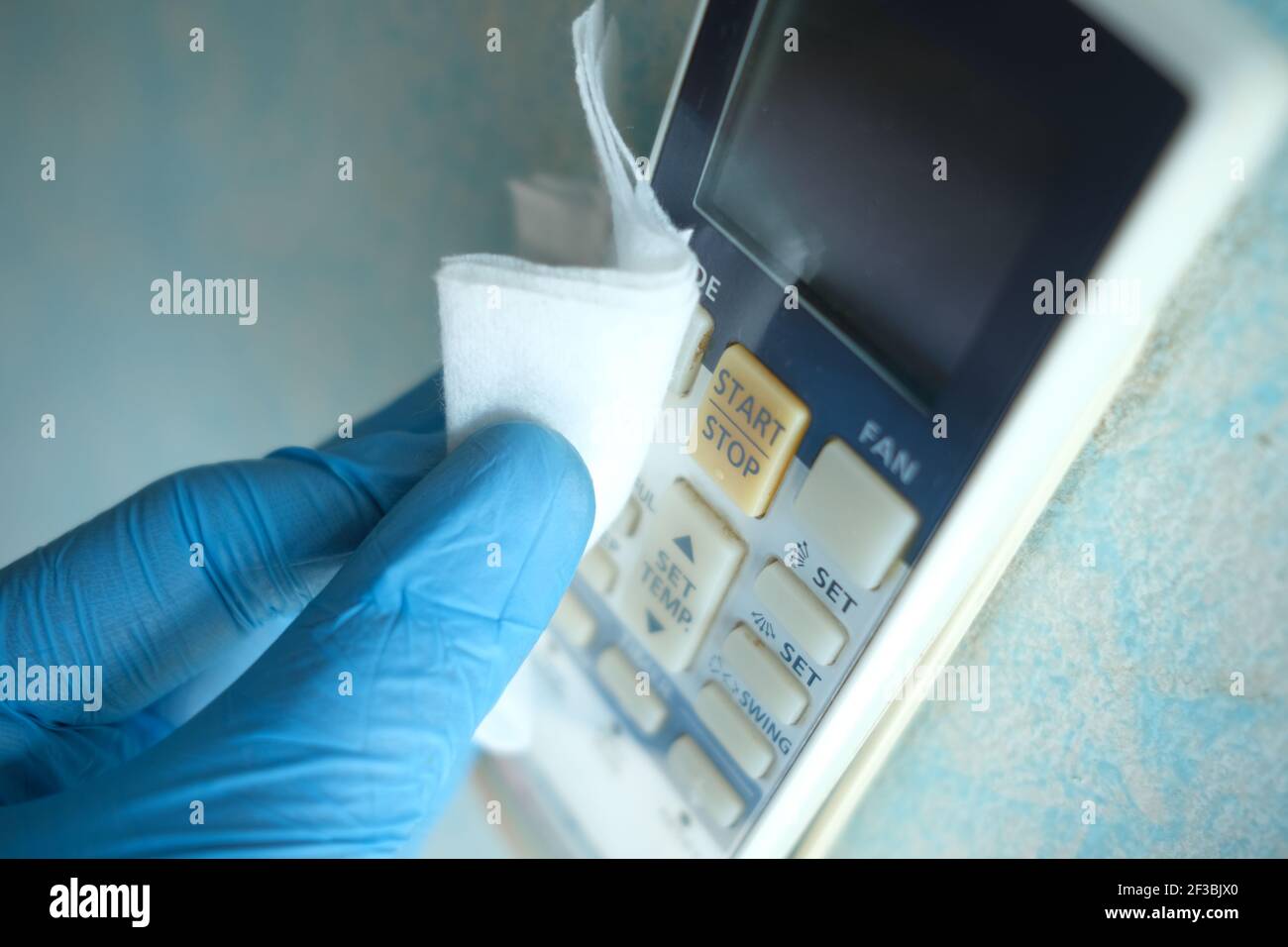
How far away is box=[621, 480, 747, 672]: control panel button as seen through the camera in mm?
443

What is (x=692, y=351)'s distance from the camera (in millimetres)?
423

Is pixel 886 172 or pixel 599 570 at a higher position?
pixel 886 172

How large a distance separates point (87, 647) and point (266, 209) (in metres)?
0.32

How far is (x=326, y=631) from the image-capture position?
0.40 m

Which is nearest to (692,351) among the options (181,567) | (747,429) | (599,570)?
(747,429)

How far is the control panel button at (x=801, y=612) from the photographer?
1.31 feet

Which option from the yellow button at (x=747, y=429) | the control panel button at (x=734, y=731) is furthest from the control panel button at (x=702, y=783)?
the yellow button at (x=747, y=429)

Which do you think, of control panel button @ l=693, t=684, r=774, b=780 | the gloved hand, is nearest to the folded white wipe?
the gloved hand

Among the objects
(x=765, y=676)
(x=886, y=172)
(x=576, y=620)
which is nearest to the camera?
(x=886, y=172)

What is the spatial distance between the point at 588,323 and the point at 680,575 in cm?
15

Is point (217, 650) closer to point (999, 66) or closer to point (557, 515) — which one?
point (557, 515)

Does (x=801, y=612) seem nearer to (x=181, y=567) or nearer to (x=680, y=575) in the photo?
(x=680, y=575)

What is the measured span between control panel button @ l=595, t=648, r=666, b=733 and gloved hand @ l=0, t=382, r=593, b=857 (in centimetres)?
9
